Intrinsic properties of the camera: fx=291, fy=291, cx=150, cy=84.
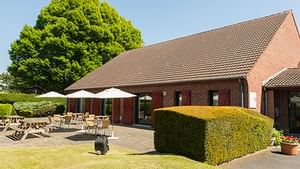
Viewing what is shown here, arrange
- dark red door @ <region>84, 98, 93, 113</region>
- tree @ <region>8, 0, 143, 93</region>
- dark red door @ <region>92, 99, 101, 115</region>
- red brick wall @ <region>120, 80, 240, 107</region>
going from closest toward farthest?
red brick wall @ <region>120, 80, 240, 107</region>
dark red door @ <region>92, 99, 101, 115</region>
dark red door @ <region>84, 98, 93, 113</region>
tree @ <region>8, 0, 143, 93</region>

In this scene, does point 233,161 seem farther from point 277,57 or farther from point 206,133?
point 277,57

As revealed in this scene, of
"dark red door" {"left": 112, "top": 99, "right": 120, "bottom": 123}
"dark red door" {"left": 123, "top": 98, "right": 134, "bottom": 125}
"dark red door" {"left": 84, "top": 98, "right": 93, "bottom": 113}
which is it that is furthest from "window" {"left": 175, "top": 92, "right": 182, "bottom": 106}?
"dark red door" {"left": 84, "top": 98, "right": 93, "bottom": 113}

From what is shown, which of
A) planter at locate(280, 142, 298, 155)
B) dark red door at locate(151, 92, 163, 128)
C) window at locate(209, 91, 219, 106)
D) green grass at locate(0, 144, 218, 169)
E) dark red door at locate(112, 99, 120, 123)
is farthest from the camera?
dark red door at locate(112, 99, 120, 123)

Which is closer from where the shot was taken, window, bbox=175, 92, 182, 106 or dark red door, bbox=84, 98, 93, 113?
window, bbox=175, 92, 182, 106

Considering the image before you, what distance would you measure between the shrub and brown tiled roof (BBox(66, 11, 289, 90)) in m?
5.83

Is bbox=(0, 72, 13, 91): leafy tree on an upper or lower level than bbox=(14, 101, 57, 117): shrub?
upper

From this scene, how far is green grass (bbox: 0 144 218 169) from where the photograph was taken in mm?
8141

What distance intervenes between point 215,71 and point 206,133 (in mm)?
8520

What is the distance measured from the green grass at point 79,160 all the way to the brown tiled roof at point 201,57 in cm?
790

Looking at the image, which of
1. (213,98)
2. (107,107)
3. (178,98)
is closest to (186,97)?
(178,98)

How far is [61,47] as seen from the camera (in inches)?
1467

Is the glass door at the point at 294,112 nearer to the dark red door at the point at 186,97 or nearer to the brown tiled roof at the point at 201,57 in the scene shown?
the brown tiled roof at the point at 201,57

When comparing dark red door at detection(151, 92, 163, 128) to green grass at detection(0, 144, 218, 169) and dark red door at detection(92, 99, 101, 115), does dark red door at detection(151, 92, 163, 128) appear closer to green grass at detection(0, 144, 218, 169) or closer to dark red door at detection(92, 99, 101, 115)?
dark red door at detection(92, 99, 101, 115)

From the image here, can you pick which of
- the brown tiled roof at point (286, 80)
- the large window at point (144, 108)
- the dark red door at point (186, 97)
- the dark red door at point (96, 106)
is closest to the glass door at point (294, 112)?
the brown tiled roof at point (286, 80)
